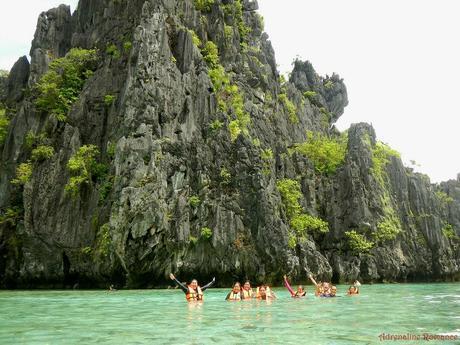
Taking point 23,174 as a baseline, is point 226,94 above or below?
above

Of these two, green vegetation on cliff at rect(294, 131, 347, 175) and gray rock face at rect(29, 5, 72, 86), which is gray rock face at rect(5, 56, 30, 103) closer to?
gray rock face at rect(29, 5, 72, 86)

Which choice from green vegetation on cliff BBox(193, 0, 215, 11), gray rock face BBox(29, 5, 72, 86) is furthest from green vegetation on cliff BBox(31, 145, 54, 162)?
green vegetation on cliff BBox(193, 0, 215, 11)

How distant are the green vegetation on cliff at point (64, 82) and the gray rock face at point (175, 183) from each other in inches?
57.1

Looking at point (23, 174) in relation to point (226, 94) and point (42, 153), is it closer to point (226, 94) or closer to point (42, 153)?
point (42, 153)

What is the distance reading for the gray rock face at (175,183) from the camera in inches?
1500

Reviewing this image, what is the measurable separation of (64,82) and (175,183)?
1881cm

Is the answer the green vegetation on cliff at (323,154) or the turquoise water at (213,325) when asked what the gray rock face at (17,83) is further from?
the turquoise water at (213,325)

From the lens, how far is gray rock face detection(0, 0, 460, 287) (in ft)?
125

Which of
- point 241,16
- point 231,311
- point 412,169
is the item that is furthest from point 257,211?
point 412,169

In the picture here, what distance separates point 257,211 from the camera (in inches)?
1654

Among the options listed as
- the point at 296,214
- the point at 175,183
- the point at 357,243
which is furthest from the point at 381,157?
the point at 175,183

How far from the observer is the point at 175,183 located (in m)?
40.5

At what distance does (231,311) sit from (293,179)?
37146mm

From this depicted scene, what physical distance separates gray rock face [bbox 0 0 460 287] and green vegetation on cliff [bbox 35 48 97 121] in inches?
57.1
